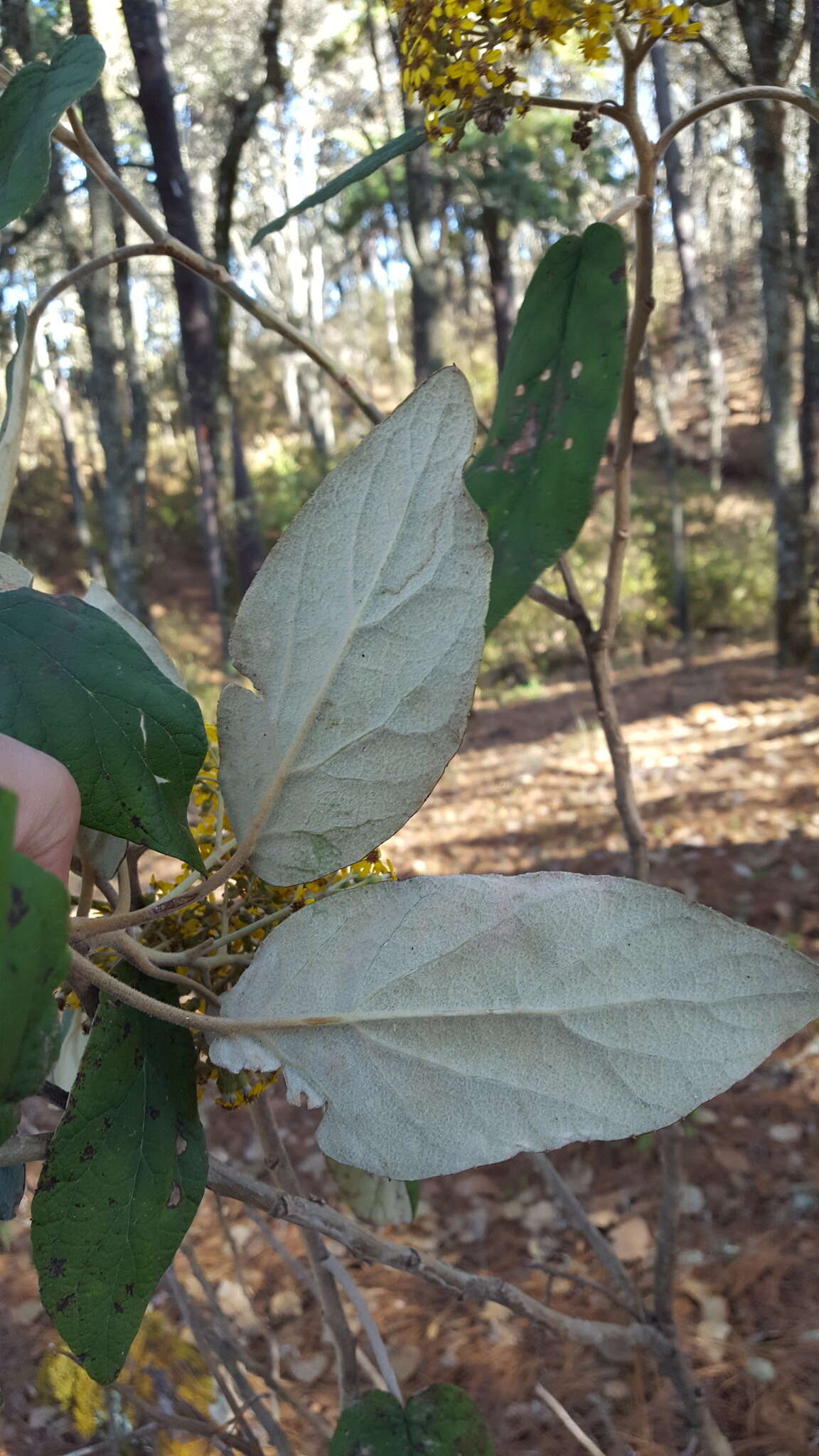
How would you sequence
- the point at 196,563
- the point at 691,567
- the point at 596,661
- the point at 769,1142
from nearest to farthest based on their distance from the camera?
the point at 596,661 < the point at 769,1142 < the point at 691,567 < the point at 196,563

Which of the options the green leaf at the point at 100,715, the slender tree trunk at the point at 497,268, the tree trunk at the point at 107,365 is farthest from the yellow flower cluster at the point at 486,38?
the slender tree trunk at the point at 497,268

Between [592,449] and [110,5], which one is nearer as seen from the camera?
[592,449]

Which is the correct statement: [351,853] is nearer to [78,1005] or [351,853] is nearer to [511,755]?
[78,1005]

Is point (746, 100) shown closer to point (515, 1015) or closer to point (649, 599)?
point (515, 1015)

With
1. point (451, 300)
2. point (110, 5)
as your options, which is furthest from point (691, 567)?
point (451, 300)

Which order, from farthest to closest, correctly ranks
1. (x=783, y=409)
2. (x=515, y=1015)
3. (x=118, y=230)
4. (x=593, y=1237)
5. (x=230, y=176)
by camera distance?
(x=118, y=230)
(x=783, y=409)
(x=230, y=176)
(x=593, y=1237)
(x=515, y=1015)

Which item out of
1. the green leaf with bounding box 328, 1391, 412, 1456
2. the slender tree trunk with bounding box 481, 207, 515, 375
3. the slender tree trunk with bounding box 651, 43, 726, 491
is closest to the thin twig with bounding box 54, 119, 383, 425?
the green leaf with bounding box 328, 1391, 412, 1456

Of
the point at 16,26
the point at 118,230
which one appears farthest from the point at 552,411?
the point at 118,230
